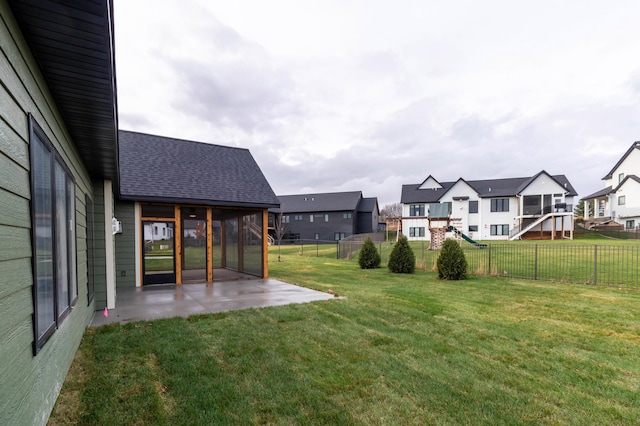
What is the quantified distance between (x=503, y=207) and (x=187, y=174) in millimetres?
30968

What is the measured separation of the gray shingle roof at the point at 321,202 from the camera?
38125 mm

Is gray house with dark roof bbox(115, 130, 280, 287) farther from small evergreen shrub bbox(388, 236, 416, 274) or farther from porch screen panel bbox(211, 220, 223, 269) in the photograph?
small evergreen shrub bbox(388, 236, 416, 274)

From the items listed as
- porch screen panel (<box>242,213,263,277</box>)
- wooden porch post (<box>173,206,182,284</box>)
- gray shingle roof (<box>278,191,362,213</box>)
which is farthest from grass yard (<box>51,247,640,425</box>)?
gray shingle roof (<box>278,191,362,213</box>)

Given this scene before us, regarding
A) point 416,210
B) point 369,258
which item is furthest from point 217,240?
point 416,210

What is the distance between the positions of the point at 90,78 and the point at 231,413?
2.99 meters

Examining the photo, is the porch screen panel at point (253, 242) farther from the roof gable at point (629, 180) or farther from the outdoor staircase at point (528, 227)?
the roof gable at point (629, 180)

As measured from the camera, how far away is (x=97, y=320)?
553 cm

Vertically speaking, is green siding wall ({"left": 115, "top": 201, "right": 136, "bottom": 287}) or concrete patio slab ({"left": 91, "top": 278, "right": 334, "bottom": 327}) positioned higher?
green siding wall ({"left": 115, "top": 201, "right": 136, "bottom": 287})

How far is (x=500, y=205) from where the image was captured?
104 feet

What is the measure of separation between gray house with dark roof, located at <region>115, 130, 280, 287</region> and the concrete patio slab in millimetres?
1037

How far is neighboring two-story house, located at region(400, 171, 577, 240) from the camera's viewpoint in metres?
29.7

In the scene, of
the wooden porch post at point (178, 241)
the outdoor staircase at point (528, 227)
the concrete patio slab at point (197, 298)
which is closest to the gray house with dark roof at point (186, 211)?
the wooden porch post at point (178, 241)

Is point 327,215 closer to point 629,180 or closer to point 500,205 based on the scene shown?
point 500,205

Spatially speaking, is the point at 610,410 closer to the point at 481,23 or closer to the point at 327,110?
the point at 481,23
